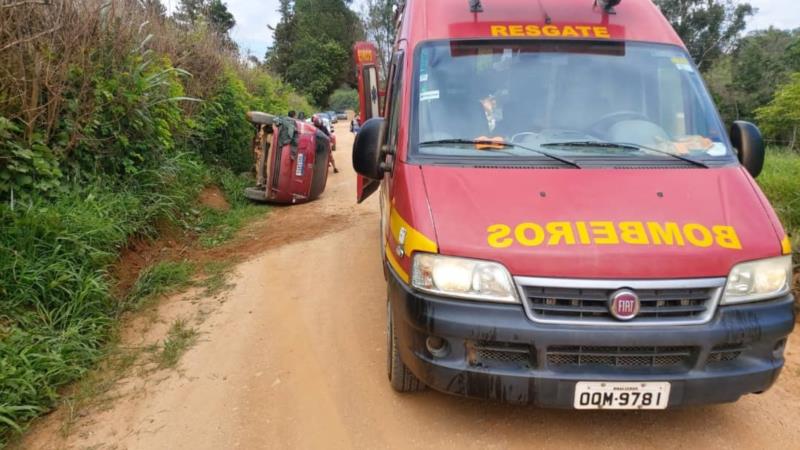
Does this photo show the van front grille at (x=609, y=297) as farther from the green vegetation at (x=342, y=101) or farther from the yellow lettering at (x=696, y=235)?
the green vegetation at (x=342, y=101)

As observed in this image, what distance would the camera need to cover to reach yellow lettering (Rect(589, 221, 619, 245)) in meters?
2.46

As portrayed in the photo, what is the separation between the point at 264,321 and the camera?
14.5ft

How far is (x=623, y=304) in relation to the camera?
2387mm

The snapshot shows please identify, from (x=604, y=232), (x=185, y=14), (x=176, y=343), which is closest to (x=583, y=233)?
(x=604, y=232)

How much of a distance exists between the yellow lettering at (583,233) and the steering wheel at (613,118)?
964 mm

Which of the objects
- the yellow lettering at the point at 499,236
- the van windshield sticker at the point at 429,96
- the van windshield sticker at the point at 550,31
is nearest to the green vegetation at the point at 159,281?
the van windshield sticker at the point at 429,96

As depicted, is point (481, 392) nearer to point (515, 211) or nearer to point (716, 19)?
point (515, 211)

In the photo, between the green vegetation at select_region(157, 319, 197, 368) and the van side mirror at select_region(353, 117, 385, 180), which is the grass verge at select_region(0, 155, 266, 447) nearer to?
the green vegetation at select_region(157, 319, 197, 368)

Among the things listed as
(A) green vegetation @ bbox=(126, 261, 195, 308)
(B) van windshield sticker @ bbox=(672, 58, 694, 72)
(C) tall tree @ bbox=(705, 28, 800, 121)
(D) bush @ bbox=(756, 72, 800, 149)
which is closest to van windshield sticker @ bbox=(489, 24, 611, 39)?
(B) van windshield sticker @ bbox=(672, 58, 694, 72)

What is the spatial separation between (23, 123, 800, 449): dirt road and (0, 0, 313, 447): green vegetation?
38 centimetres

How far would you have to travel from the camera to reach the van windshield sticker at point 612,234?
2465 mm

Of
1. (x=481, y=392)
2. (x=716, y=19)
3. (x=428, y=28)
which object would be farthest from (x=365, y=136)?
(x=716, y=19)

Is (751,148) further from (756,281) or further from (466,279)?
(466,279)

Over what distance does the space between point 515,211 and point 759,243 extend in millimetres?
1122
